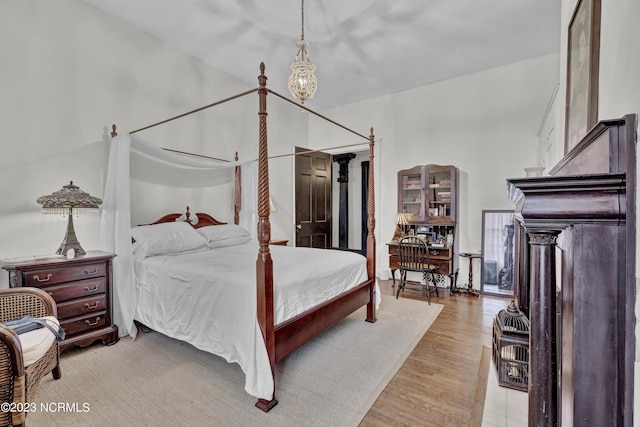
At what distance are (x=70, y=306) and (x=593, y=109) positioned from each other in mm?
3637

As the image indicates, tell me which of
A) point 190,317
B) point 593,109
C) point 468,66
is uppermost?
point 468,66

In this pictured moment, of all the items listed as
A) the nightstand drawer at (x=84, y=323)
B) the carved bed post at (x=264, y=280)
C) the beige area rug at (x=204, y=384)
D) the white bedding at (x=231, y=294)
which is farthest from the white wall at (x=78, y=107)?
the carved bed post at (x=264, y=280)

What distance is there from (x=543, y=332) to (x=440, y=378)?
165 cm

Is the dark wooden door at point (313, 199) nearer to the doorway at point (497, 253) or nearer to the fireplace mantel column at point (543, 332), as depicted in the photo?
the doorway at point (497, 253)

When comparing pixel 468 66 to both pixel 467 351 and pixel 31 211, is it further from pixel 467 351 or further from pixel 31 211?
pixel 31 211

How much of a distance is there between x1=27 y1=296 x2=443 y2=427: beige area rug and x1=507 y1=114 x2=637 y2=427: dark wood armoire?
4.39 feet

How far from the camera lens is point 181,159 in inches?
129

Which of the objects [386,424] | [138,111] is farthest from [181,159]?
[386,424]

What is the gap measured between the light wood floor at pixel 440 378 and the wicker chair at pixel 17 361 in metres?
1.84

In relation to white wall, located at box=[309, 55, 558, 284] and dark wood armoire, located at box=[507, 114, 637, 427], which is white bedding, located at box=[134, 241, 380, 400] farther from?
white wall, located at box=[309, 55, 558, 284]

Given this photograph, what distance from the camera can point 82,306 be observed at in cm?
252

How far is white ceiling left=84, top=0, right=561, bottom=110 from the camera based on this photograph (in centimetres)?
290

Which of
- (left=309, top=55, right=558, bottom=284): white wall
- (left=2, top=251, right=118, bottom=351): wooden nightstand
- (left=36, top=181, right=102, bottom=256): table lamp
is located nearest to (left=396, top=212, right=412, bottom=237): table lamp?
(left=309, top=55, right=558, bottom=284): white wall

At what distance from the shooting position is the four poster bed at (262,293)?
1915mm
